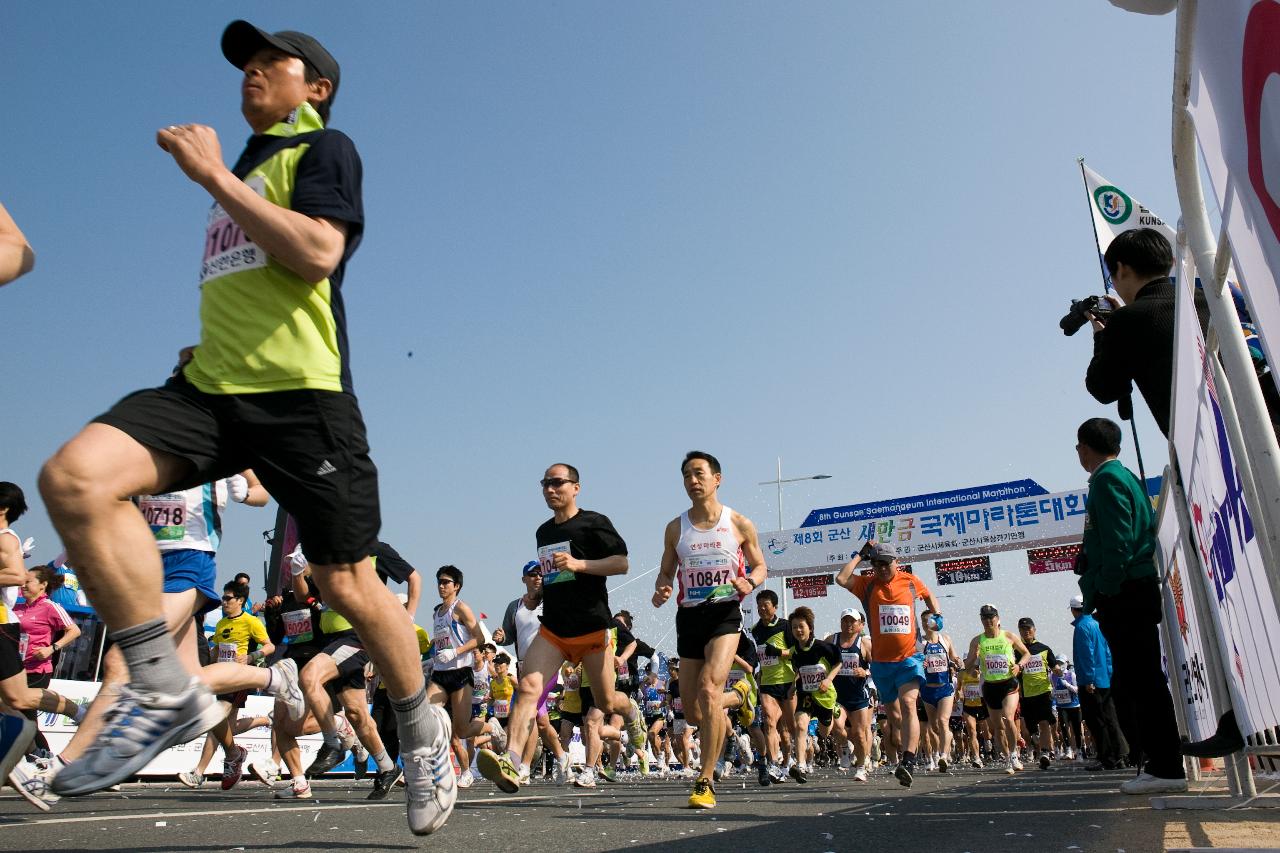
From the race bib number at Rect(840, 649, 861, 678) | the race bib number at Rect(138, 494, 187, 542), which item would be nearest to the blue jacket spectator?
the race bib number at Rect(840, 649, 861, 678)

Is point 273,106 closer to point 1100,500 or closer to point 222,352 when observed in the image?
point 222,352

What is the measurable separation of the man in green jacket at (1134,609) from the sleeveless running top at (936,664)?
7393 millimetres

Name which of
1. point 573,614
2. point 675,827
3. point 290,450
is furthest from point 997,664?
point 290,450

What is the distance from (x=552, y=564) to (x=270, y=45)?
439cm

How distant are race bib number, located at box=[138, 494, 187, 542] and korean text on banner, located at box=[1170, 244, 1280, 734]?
487cm

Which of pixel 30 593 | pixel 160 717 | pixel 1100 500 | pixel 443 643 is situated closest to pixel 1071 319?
pixel 1100 500

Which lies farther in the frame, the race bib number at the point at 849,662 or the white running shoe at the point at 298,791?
the race bib number at the point at 849,662

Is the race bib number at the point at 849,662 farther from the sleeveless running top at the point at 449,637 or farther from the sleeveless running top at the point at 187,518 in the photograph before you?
the sleeveless running top at the point at 187,518

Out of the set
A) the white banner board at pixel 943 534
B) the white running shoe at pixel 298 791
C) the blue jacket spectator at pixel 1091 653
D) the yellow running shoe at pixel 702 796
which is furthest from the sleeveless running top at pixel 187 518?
the white banner board at pixel 943 534

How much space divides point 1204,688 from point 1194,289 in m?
2.86

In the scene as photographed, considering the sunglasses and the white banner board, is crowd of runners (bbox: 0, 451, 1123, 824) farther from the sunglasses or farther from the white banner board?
the white banner board

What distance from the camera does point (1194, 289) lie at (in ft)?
10.8

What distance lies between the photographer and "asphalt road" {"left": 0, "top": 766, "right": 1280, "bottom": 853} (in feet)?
11.5

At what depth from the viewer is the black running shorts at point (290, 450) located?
103 inches
